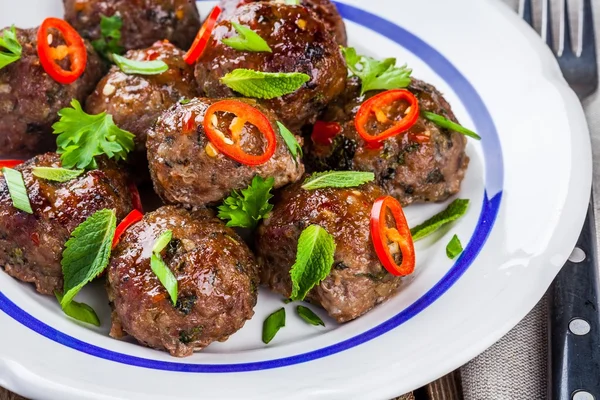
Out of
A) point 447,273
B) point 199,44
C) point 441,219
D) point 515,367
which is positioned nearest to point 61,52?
point 199,44

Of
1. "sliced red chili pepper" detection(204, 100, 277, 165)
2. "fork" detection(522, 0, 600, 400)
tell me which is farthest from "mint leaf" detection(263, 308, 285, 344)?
"fork" detection(522, 0, 600, 400)

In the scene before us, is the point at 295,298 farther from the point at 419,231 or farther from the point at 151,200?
the point at 151,200

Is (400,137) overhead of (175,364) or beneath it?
overhead

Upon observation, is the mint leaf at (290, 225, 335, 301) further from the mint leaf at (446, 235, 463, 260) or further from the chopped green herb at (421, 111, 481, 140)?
the chopped green herb at (421, 111, 481, 140)

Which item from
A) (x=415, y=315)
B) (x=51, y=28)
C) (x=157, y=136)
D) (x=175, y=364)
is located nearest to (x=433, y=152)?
(x=415, y=315)

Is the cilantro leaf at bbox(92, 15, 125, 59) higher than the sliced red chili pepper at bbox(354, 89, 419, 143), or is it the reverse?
the cilantro leaf at bbox(92, 15, 125, 59)

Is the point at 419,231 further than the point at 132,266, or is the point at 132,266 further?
the point at 419,231
